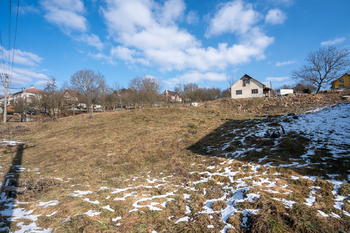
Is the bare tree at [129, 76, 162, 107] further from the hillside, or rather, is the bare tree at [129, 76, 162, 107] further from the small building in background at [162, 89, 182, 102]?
the hillside

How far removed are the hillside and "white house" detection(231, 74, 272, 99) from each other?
2598 cm

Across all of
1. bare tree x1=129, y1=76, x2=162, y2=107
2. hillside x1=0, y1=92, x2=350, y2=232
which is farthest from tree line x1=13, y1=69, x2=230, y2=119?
hillside x1=0, y1=92, x2=350, y2=232

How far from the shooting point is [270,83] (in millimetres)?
39531

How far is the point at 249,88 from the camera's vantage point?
35469 mm

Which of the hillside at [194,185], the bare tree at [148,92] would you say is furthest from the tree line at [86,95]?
the hillside at [194,185]

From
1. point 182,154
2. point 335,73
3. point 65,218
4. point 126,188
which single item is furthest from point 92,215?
point 335,73

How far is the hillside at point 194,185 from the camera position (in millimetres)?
3385

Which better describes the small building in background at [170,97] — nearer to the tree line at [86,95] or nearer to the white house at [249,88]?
the tree line at [86,95]

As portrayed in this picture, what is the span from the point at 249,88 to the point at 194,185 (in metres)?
A: 35.7

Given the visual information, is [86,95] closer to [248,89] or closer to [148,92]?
[148,92]

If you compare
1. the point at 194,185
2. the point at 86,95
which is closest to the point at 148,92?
the point at 86,95

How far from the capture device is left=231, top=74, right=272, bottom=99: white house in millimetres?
34562

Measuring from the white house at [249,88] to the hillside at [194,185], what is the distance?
26.0 m

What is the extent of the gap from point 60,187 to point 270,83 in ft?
153
